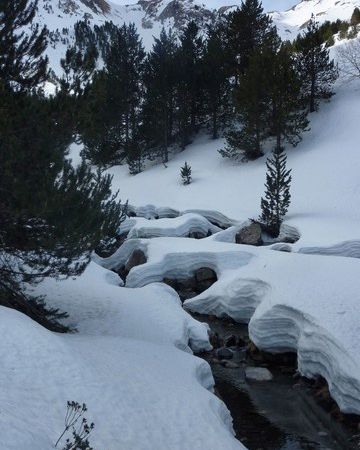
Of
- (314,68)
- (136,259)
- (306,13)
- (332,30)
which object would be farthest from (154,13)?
(136,259)

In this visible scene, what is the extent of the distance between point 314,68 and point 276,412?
2772cm

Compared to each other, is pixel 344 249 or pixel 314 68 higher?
pixel 314 68

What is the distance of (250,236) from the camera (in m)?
20.9

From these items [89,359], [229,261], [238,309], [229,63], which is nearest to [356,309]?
[238,309]

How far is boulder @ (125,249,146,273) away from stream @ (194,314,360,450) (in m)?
7.83

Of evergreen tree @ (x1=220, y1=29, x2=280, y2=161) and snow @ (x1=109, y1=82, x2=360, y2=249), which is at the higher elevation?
evergreen tree @ (x1=220, y1=29, x2=280, y2=161)

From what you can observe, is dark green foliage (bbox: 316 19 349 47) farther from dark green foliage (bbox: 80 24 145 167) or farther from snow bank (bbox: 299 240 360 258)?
snow bank (bbox: 299 240 360 258)

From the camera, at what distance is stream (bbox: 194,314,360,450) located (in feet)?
25.9

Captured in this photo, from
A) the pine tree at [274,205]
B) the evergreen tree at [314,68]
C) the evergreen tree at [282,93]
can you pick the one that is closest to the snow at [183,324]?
the pine tree at [274,205]

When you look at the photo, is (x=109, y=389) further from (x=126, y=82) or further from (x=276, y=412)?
(x=126, y=82)

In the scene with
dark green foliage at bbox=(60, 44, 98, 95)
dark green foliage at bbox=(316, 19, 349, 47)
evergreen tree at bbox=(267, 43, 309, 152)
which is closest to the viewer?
dark green foliage at bbox=(60, 44, 98, 95)

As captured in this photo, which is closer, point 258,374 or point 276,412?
point 276,412

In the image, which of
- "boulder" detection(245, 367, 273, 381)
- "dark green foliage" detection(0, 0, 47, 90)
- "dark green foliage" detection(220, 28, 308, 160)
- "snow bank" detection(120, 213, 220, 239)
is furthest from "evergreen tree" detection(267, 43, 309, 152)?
"dark green foliage" detection(0, 0, 47, 90)

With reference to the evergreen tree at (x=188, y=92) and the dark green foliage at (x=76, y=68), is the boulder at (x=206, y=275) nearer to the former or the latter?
the dark green foliage at (x=76, y=68)
